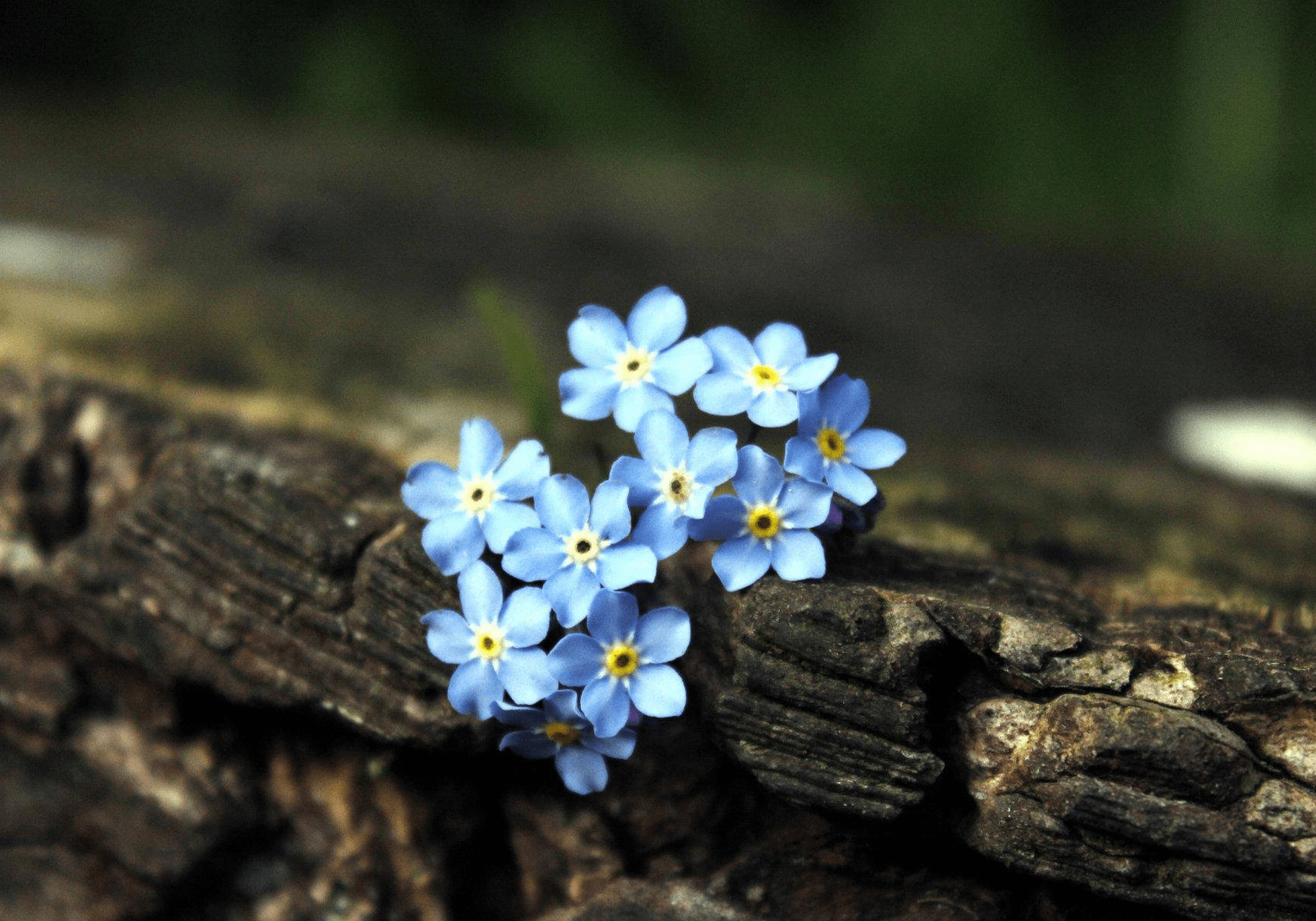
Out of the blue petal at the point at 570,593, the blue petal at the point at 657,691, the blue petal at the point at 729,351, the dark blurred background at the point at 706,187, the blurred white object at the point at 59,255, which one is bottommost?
the blue petal at the point at 657,691

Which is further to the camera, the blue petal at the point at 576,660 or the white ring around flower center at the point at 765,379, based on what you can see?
the white ring around flower center at the point at 765,379

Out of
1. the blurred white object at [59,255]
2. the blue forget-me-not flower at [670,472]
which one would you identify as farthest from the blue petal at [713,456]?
the blurred white object at [59,255]

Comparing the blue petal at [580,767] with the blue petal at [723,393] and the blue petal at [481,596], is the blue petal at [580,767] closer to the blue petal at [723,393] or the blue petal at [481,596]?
the blue petal at [481,596]

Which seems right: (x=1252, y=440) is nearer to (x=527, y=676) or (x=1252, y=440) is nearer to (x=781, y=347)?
(x=781, y=347)

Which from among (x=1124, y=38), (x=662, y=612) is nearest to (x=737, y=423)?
(x=662, y=612)

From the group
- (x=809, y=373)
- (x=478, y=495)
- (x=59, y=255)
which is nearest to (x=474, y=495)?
(x=478, y=495)

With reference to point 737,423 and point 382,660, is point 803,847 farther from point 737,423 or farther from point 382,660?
point 737,423

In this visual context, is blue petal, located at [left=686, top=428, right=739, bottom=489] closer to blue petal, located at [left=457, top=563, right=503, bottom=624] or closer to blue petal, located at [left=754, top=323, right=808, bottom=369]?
blue petal, located at [left=754, top=323, right=808, bottom=369]
